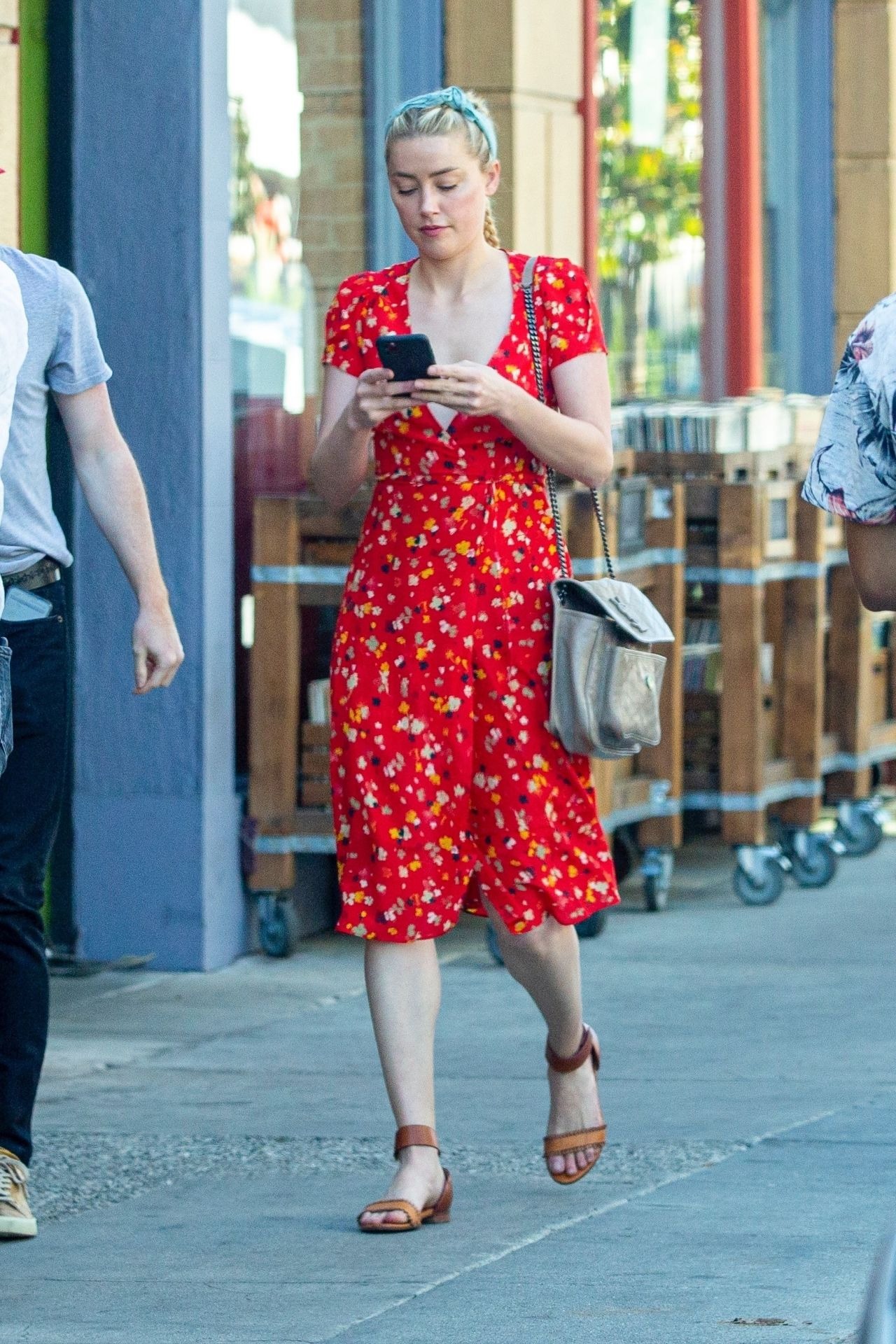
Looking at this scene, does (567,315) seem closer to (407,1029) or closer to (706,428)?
(407,1029)

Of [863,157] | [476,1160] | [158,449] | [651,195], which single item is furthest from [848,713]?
[476,1160]

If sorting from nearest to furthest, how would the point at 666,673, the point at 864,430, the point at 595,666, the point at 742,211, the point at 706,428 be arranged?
1. the point at 864,430
2. the point at 595,666
3. the point at 666,673
4. the point at 706,428
5. the point at 742,211

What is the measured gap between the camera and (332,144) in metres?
8.30

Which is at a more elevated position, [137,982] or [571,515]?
[571,515]

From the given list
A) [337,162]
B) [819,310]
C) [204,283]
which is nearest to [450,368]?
[204,283]

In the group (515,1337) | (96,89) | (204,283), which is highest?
(96,89)

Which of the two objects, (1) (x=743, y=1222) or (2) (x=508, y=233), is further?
(2) (x=508, y=233)

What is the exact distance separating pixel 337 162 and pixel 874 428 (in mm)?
5512

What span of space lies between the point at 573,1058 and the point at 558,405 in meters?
1.14

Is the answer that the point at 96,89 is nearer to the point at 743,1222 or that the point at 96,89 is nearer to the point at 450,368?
the point at 450,368

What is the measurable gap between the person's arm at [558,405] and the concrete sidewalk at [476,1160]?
126cm

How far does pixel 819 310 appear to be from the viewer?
12.4 metres

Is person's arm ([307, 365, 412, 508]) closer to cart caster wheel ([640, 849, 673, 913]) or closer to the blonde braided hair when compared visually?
the blonde braided hair

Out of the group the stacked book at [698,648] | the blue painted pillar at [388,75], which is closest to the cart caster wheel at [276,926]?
the stacked book at [698,648]
